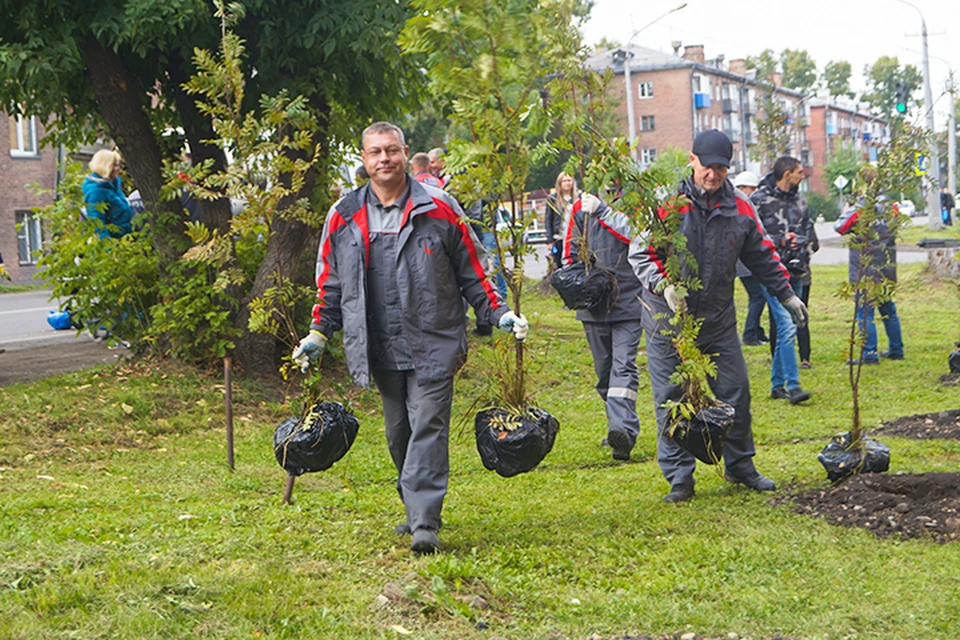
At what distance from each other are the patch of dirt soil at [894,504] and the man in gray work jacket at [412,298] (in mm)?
1959

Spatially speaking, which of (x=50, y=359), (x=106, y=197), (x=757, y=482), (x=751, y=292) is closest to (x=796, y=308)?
(x=757, y=482)

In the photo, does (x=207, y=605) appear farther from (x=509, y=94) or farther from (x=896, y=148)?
(x=896, y=148)

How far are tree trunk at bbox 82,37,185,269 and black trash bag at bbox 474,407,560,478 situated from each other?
578 centimetres

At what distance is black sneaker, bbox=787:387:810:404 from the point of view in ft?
34.7

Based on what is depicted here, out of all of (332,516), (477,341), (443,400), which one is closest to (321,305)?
(443,400)

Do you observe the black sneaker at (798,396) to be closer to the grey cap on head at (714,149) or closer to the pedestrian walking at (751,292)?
the pedestrian walking at (751,292)

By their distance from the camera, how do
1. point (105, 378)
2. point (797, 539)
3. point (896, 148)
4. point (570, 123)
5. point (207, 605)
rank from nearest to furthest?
point (207, 605) → point (797, 539) → point (570, 123) → point (896, 148) → point (105, 378)

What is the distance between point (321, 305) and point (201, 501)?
68.5 inches

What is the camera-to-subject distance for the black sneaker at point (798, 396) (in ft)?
34.7

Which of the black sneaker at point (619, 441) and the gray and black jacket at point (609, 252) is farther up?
the gray and black jacket at point (609, 252)

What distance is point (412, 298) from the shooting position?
579 centimetres

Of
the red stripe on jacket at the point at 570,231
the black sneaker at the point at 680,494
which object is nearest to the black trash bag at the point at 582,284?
the red stripe on jacket at the point at 570,231

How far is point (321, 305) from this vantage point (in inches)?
240

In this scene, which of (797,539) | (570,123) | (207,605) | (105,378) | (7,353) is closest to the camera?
(207,605)
